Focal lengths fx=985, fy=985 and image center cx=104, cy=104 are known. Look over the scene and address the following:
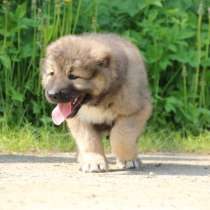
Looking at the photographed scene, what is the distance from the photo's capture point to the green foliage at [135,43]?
35.4ft

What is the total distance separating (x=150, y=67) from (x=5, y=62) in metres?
1.66

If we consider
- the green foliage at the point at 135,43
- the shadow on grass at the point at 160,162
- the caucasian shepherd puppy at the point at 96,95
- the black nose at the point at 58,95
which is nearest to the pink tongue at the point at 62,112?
the caucasian shepherd puppy at the point at 96,95

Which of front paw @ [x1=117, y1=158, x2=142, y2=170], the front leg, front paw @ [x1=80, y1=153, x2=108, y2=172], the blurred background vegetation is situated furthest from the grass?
front paw @ [x1=80, y1=153, x2=108, y2=172]

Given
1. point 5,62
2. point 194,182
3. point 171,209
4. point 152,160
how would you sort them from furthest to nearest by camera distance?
point 5,62 → point 152,160 → point 194,182 → point 171,209

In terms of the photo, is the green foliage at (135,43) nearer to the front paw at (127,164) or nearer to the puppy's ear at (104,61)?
the front paw at (127,164)

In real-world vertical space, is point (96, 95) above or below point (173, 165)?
above

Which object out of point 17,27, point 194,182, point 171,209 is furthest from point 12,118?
point 171,209

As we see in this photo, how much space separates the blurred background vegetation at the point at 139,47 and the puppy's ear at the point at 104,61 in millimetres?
2328

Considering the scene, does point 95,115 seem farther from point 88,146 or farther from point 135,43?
point 135,43

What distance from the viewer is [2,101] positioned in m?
10.9

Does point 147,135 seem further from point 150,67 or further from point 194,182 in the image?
point 194,182

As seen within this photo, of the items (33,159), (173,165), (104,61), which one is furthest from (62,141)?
(104,61)

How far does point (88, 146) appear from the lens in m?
8.45

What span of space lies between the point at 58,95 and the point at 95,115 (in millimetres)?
568
